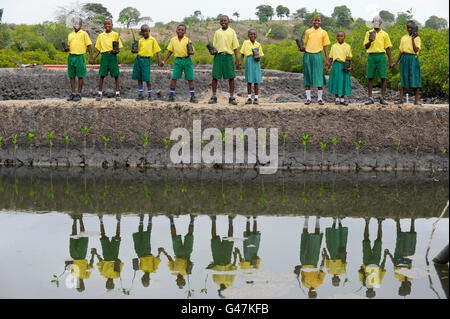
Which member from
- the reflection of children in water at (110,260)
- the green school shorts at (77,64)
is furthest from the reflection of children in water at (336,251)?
the green school shorts at (77,64)

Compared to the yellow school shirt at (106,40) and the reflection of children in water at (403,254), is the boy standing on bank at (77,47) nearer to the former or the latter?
the yellow school shirt at (106,40)

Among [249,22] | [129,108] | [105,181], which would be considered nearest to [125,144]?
[129,108]

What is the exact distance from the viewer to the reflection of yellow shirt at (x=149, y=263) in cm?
564

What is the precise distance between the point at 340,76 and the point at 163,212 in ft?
17.8

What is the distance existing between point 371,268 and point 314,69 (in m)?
6.84

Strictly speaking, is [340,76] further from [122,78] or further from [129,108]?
[122,78]

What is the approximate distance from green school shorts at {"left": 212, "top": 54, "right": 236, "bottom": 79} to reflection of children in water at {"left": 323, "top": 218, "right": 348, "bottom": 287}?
500 cm

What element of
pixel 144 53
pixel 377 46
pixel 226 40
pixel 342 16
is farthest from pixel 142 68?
pixel 342 16

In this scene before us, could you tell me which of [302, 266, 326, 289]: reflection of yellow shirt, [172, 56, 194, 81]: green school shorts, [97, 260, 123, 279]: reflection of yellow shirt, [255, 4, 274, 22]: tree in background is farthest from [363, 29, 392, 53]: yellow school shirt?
[255, 4, 274, 22]: tree in background

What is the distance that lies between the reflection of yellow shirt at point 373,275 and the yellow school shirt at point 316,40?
22.1 ft

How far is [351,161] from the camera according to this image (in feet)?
39.3

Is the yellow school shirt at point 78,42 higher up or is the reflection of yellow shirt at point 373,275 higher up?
the yellow school shirt at point 78,42

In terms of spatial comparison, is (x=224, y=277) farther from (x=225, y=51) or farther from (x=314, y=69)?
(x=314, y=69)

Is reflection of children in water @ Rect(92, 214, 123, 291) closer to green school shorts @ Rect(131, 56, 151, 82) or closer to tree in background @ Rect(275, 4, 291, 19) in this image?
green school shorts @ Rect(131, 56, 151, 82)
